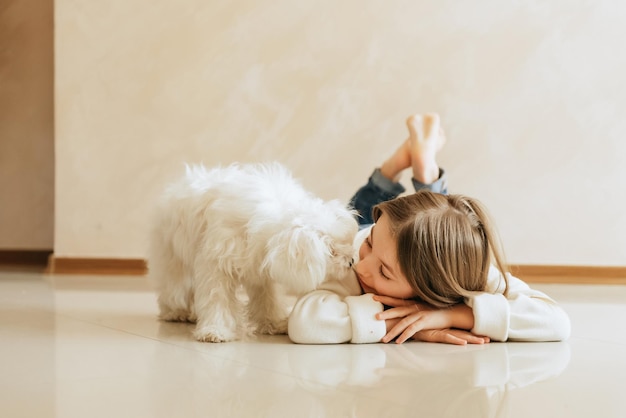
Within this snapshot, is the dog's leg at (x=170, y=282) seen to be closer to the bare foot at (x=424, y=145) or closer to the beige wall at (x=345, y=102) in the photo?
the bare foot at (x=424, y=145)

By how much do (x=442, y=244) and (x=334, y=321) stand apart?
271 millimetres

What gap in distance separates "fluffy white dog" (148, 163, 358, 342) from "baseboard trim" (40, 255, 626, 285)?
1547 mm

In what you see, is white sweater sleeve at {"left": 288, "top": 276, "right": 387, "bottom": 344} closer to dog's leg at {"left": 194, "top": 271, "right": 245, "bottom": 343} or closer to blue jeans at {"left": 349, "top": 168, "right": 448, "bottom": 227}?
dog's leg at {"left": 194, "top": 271, "right": 245, "bottom": 343}

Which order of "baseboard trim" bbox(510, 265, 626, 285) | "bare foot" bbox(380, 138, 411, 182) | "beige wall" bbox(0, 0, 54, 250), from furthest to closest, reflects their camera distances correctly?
"beige wall" bbox(0, 0, 54, 250)
"baseboard trim" bbox(510, 265, 626, 285)
"bare foot" bbox(380, 138, 411, 182)

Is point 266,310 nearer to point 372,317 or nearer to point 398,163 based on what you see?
point 372,317

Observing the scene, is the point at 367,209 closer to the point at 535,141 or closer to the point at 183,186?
the point at 183,186

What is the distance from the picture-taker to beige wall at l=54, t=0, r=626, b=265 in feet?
10.6

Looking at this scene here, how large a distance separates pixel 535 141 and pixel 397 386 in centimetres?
236

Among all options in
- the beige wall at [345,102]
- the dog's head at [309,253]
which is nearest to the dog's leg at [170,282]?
the dog's head at [309,253]

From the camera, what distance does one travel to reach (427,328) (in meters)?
1.56

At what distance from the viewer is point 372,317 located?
153 cm

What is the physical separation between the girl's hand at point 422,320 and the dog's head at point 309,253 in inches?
5.9

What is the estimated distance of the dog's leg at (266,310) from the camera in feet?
5.45

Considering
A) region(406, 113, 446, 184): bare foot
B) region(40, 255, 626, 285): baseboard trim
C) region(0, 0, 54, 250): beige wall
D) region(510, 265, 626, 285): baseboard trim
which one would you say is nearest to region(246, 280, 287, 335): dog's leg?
region(406, 113, 446, 184): bare foot
